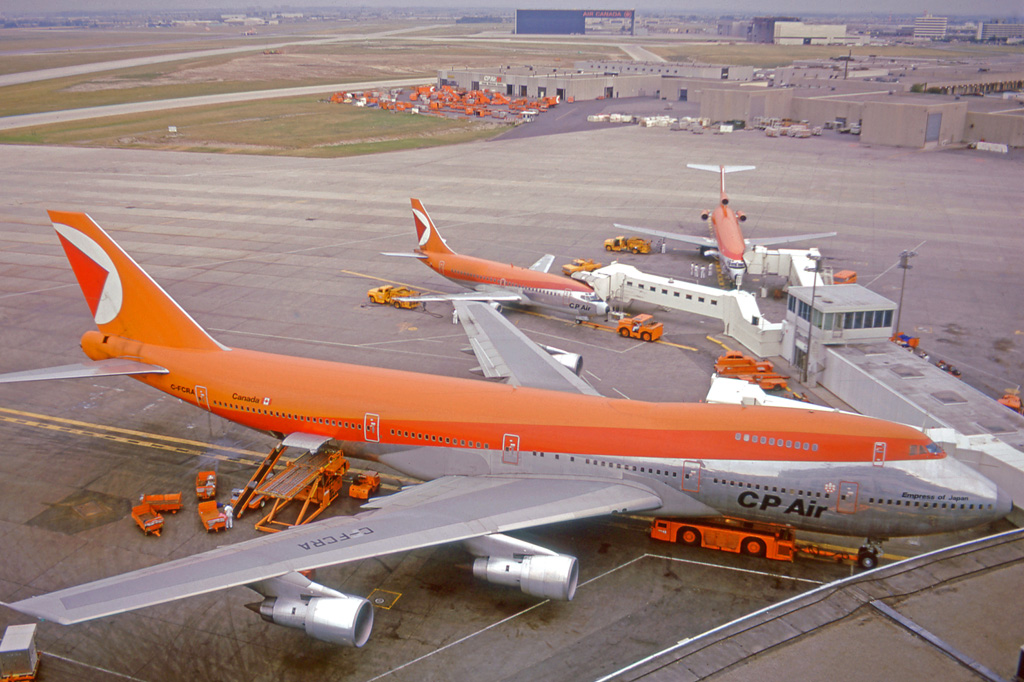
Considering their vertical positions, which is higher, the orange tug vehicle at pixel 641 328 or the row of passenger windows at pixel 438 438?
the row of passenger windows at pixel 438 438

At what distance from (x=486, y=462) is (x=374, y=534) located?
5814mm

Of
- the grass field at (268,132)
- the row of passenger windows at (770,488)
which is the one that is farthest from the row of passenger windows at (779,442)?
the grass field at (268,132)

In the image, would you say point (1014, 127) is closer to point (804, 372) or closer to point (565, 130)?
point (565, 130)

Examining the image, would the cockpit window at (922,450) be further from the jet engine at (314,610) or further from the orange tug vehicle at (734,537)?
the jet engine at (314,610)

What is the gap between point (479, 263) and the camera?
54719mm

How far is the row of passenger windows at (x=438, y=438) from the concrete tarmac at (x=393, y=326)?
3699mm

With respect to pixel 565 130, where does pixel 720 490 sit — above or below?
below

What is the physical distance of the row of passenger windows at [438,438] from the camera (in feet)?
92.4

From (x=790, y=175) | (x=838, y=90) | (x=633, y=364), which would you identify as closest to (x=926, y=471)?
(x=633, y=364)

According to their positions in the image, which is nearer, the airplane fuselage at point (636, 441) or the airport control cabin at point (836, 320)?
the airplane fuselage at point (636, 441)

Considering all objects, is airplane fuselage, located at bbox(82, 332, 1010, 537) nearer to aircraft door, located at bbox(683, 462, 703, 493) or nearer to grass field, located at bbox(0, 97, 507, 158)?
aircraft door, located at bbox(683, 462, 703, 493)

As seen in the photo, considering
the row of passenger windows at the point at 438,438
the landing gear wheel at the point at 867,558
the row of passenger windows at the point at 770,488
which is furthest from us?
the row of passenger windows at the point at 438,438

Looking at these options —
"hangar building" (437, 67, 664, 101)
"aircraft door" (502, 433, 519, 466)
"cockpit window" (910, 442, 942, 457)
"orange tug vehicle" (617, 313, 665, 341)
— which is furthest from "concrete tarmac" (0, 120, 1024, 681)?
"hangar building" (437, 67, 664, 101)

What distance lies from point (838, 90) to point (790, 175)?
75184 millimetres
